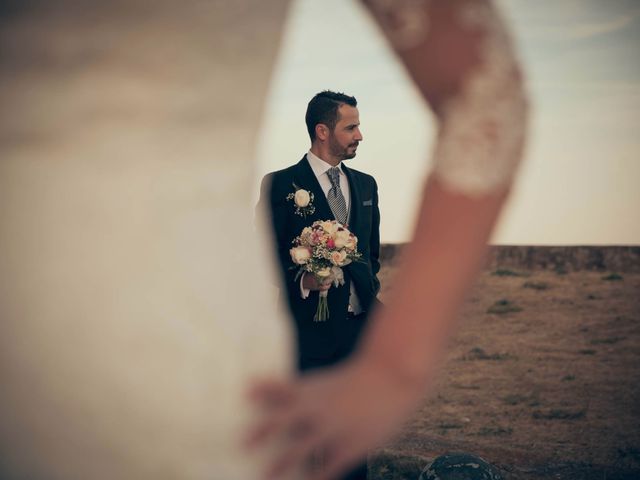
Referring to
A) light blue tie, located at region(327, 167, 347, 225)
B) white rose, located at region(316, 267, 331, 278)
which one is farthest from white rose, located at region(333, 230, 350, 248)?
light blue tie, located at region(327, 167, 347, 225)

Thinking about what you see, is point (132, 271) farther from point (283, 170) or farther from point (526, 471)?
point (526, 471)

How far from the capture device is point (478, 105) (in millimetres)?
868

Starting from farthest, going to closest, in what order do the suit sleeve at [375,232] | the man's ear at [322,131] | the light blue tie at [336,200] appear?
the suit sleeve at [375,232]
the man's ear at [322,131]
the light blue tie at [336,200]

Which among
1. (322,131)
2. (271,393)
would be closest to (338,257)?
(322,131)

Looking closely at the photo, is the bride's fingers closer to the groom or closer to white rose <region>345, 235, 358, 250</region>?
white rose <region>345, 235, 358, 250</region>

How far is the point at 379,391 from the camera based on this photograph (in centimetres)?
86

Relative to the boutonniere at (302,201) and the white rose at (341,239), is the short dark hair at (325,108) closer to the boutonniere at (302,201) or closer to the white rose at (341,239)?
the boutonniere at (302,201)

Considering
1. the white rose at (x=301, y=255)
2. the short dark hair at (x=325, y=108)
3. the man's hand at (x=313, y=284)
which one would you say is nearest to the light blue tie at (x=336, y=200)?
the short dark hair at (x=325, y=108)

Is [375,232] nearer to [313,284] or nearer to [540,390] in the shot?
[313,284]

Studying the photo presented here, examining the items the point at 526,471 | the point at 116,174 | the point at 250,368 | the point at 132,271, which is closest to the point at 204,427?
the point at 250,368

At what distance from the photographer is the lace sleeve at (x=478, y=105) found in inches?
32.8

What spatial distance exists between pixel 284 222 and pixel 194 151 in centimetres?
529

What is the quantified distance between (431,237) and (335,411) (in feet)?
0.72

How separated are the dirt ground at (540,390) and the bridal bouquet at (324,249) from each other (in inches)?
24.1
